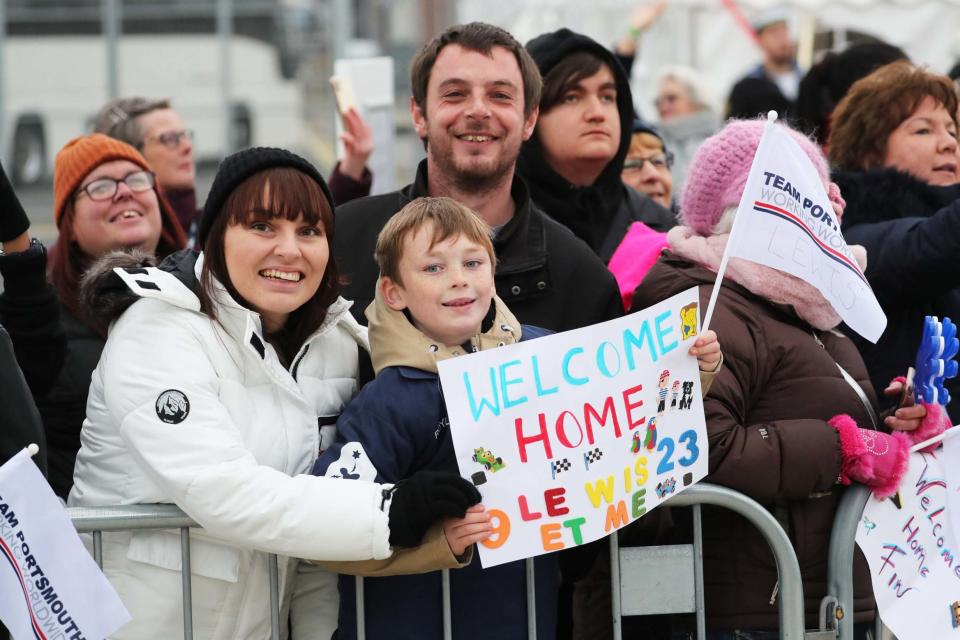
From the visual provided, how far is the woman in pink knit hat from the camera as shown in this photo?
3.53 meters

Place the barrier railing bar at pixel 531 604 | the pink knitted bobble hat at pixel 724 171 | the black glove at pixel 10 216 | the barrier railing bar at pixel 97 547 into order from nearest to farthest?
the barrier railing bar at pixel 97 547, the barrier railing bar at pixel 531 604, the black glove at pixel 10 216, the pink knitted bobble hat at pixel 724 171

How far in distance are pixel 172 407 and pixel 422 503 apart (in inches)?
23.9

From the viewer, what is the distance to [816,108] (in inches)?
254

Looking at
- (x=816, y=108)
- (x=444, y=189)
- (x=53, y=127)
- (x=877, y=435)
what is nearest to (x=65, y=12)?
(x=53, y=127)

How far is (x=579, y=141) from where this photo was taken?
5.06 meters

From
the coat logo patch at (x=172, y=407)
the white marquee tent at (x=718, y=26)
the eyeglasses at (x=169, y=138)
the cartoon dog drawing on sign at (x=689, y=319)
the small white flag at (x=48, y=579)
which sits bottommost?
the small white flag at (x=48, y=579)

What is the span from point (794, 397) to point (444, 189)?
128 cm

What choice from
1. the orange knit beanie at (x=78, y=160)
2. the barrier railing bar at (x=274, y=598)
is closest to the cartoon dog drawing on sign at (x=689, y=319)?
the barrier railing bar at (x=274, y=598)

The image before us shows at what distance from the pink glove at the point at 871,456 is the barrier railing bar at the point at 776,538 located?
0.25 m

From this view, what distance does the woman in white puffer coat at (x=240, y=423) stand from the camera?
3125mm

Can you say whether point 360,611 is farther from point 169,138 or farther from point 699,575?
point 169,138

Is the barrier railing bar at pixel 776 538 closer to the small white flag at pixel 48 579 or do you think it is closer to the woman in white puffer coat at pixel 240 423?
the woman in white puffer coat at pixel 240 423

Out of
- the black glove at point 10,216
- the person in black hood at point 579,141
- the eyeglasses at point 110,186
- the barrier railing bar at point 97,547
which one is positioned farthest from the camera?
the person in black hood at point 579,141

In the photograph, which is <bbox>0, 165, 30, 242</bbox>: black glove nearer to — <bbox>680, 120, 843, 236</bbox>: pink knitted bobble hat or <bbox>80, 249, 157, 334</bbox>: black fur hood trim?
<bbox>80, 249, 157, 334</bbox>: black fur hood trim
